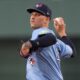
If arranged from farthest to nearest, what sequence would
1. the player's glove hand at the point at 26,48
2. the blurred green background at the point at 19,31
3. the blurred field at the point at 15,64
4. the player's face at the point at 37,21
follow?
→ the blurred field at the point at 15,64
the blurred green background at the point at 19,31
the player's face at the point at 37,21
the player's glove hand at the point at 26,48

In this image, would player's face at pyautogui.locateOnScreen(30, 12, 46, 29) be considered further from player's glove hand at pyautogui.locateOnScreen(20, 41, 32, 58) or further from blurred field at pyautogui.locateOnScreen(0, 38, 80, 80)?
blurred field at pyautogui.locateOnScreen(0, 38, 80, 80)

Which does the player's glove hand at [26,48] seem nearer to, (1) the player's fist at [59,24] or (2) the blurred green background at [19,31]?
(1) the player's fist at [59,24]

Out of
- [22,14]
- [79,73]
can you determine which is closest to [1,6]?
[22,14]

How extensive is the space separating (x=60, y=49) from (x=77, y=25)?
7209 mm

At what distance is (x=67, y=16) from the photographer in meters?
12.7

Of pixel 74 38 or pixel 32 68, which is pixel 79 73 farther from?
pixel 32 68

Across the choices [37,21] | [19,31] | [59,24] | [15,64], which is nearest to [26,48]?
[37,21]

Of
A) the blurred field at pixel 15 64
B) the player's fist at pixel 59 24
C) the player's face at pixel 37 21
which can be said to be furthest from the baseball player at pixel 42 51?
the blurred field at pixel 15 64

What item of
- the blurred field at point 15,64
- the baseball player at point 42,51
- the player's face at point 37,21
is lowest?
the blurred field at point 15,64

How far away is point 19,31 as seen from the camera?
12.9 metres

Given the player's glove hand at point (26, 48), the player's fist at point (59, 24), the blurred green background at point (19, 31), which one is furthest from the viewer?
the blurred green background at point (19, 31)

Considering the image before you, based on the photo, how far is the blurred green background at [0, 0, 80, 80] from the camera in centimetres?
1266

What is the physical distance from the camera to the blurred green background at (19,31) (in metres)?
12.7

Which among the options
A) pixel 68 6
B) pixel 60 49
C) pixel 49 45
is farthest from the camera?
pixel 68 6
